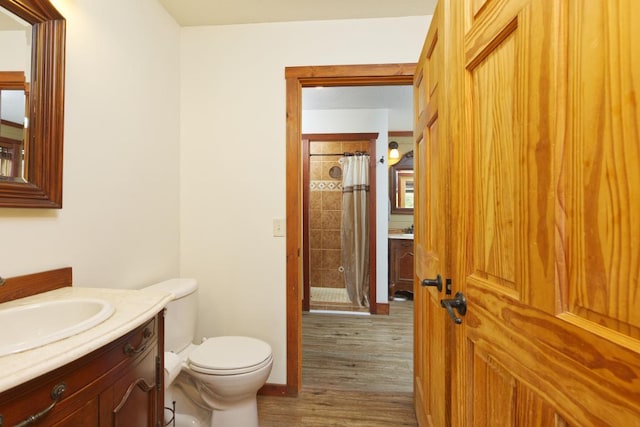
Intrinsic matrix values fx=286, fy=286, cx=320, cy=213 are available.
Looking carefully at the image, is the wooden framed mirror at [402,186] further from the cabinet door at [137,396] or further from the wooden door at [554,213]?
the cabinet door at [137,396]

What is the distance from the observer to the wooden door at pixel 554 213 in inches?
16.7

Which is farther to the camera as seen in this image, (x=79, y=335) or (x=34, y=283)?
(x=34, y=283)

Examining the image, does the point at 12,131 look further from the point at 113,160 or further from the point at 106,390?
the point at 106,390

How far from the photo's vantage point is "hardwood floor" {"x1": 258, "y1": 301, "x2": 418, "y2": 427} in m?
1.68

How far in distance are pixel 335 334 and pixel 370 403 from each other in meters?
1.00

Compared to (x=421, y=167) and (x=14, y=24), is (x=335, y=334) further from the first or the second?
(x=14, y=24)

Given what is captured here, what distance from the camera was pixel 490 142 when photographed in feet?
2.40

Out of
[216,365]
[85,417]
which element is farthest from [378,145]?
[85,417]

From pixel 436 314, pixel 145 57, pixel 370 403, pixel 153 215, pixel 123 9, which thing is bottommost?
pixel 370 403

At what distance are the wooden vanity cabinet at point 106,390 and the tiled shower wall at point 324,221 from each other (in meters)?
2.86

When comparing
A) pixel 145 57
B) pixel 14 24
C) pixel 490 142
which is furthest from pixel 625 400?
pixel 145 57

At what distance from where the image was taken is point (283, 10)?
5.72ft

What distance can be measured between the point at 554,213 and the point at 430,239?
78cm

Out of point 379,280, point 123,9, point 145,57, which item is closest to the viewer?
point 123,9
